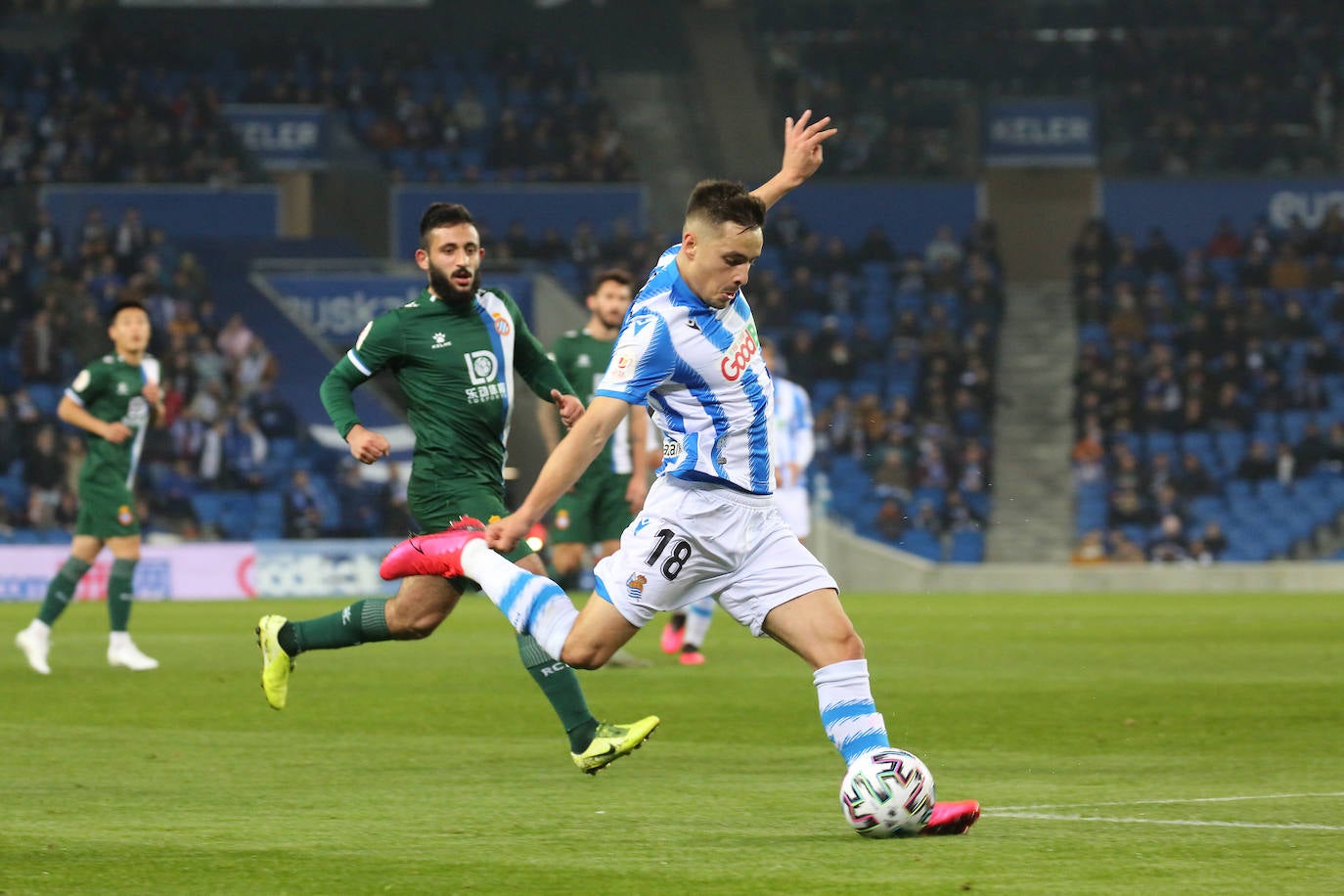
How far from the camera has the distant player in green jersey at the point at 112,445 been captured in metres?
13.6

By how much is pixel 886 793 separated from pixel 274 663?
11.3 ft

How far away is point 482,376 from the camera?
29.1 ft

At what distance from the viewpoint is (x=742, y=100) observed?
38.2 metres

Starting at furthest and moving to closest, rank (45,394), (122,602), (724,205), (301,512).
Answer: (45,394), (301,512), (122,602), (724,205)

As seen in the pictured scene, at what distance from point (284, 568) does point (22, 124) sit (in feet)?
43.0

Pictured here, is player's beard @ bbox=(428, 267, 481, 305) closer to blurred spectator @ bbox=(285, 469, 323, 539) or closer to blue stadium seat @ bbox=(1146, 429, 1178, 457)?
blurred spectator @ bbox=(285, 469, 323, 539)

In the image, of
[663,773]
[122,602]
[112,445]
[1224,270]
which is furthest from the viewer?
[1224,270]

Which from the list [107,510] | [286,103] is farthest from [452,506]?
[286,103]

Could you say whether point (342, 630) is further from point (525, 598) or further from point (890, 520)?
point (890, 520)

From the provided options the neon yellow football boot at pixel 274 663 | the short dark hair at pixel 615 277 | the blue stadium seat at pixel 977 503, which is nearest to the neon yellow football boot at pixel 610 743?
the neon yellow football boot at pixel 274 663

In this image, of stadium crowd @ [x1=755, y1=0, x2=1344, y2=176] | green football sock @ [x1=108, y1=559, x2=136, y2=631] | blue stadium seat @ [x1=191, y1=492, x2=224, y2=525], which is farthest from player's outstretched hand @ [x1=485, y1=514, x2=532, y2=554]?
stadium crowd @ [x1=755, y1=0, x2=1344, y2=176]

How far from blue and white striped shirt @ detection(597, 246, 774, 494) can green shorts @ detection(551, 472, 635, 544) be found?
312 inches

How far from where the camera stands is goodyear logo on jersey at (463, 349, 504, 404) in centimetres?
885

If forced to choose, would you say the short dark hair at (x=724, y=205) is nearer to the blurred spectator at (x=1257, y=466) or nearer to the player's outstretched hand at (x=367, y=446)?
the player's outstretched hand at (x=367, y=446)
